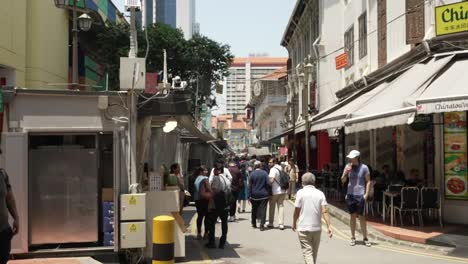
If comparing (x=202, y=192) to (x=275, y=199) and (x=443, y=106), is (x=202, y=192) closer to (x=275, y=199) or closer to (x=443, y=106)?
(x=275, y=199)

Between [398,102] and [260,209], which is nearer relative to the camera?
Answer: [398,102]

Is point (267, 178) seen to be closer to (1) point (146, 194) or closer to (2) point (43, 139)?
(1) point (146, 194)

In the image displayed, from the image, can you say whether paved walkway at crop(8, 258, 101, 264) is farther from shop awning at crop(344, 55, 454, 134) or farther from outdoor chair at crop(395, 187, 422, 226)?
outdoor chair at crop(395, 187, 422, 226)

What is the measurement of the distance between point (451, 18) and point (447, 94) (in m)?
3.59

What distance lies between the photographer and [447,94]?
37.0 feet

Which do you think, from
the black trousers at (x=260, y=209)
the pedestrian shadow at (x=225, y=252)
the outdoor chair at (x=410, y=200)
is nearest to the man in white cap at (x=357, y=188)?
the outdoor chair at (x=410, y=200)

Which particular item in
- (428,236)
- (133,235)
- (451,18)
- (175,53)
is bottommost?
(428,236)

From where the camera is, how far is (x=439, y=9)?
46.8ft

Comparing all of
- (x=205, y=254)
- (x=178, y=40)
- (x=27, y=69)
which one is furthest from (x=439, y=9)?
(x=178, y=40)

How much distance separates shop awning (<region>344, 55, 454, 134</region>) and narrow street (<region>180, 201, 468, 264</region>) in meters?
2.64

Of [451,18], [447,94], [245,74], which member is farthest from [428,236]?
[245,74]

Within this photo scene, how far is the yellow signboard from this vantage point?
44.8 feet

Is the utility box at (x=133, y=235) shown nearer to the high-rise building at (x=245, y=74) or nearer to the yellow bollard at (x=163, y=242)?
the yellow bollard at (x=163, y=242)

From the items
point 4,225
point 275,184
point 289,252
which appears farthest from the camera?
point 275,184
